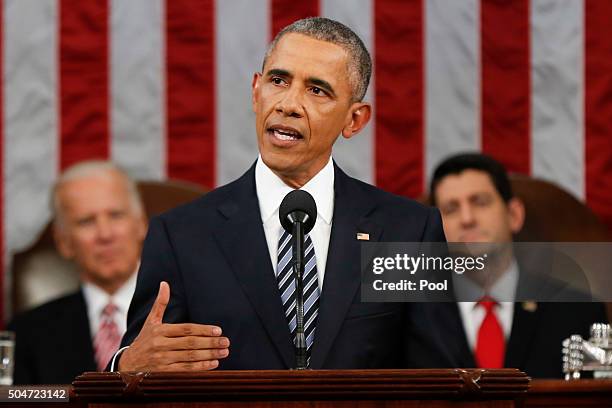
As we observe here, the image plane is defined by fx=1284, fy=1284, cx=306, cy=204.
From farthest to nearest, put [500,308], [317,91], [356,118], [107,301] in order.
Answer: [107,301], [500,308], [356,118], [317,91]

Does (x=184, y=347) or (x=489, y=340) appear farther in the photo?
(x=489, y=340)

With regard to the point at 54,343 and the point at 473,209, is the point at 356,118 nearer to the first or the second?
the point at 473,209

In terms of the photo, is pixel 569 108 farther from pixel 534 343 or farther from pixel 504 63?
pixel 534 343

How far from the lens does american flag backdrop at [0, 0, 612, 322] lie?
501cm

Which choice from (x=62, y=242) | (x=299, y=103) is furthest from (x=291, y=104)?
(x=62, y=242)

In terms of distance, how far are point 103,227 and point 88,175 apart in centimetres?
20

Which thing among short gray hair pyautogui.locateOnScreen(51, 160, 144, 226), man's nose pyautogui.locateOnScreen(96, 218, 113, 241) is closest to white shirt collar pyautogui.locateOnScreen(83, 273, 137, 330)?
man's nose pyautogui.locateOnScreen(96, 218, 113, 241)

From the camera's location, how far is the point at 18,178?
4.98m

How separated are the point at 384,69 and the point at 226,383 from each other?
3.07 metres

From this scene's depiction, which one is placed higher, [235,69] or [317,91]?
[235,69]

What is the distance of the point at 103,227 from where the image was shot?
4.73 metres

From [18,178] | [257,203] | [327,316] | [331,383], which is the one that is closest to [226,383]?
[331,383]

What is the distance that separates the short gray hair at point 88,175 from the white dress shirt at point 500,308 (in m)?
1.26

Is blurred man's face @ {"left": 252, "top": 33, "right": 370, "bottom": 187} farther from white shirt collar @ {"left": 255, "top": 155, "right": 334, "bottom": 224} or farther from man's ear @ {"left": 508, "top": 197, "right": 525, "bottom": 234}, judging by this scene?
man's ear @ {"left": 508, "top": 197, "right": 525, "bottom": 234}
